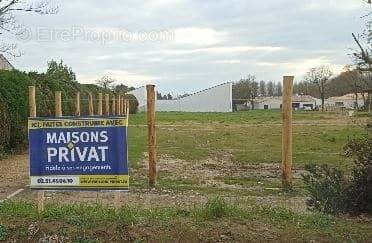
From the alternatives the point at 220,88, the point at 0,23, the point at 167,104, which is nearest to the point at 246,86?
the point at 220,88

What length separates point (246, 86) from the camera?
4705 inches

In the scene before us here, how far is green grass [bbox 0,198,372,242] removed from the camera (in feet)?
19.1

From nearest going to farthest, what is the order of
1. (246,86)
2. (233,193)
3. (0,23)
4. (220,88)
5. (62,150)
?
(62,150) → (233,193) → (0,23) → (220,88) → (246,86)

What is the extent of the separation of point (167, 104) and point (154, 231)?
113 m

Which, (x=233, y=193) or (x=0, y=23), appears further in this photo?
(x=0, y=23)

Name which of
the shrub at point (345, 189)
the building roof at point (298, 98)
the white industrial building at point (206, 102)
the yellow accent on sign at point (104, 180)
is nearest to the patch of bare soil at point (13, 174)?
the yellow accent on sign at point (104, 180)

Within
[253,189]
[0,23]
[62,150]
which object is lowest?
[253,189]

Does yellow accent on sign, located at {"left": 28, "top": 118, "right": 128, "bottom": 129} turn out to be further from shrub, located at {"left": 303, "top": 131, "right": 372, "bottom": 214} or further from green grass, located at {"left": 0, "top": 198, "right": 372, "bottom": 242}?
shrub, located at {"left": 303, "top": 131, "right": 372, "bottom": 214}

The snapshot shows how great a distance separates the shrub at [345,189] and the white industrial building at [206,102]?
103m

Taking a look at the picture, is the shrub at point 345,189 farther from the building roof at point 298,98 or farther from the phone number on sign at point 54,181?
the building roof at point 298,98

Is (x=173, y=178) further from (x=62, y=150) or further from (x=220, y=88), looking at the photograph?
(x=220, y=88)

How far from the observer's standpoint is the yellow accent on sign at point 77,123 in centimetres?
634

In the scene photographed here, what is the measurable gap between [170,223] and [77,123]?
1.62 m

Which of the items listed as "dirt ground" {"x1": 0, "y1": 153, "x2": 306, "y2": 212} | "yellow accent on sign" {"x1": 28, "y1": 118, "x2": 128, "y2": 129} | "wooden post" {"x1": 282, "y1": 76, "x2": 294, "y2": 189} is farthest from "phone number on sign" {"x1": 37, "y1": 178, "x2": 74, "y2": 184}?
"wooden post" {"x1": 282, "y1": 76, "x2": 294, "y2": 189}
